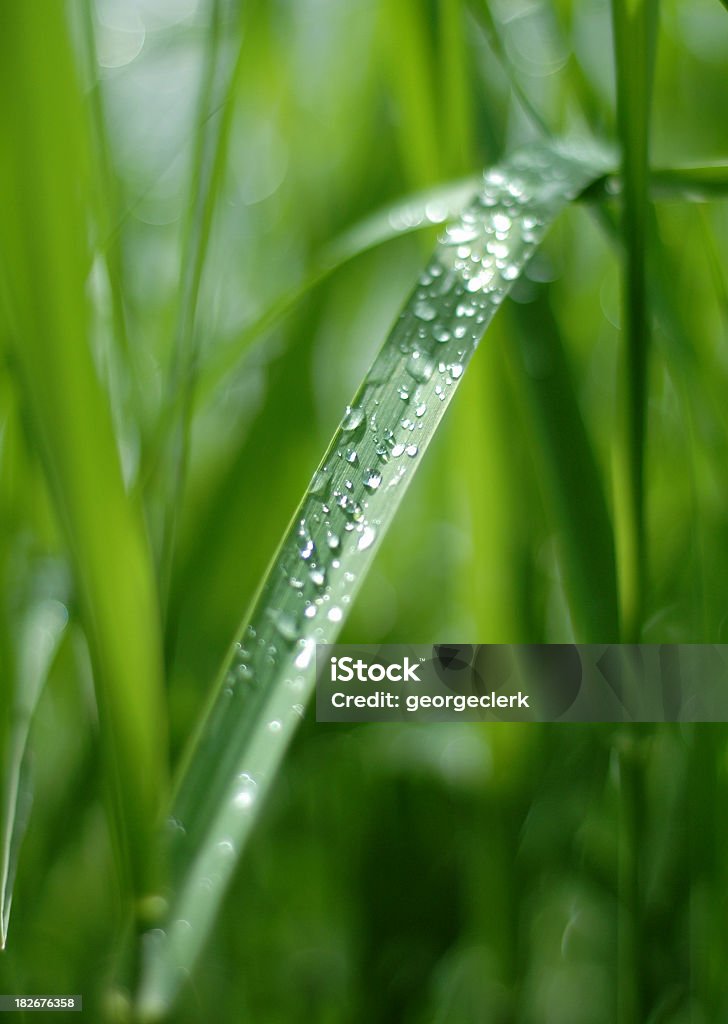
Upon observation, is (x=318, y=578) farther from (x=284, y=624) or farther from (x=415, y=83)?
(x=415, y=83)

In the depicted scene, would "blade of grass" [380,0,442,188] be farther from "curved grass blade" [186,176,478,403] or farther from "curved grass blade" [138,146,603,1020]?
"curved grass blade" [138,146,603,1020]

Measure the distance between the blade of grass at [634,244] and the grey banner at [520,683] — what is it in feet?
0.17

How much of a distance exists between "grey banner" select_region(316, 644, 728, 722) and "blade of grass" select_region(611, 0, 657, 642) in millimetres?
50

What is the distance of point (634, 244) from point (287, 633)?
0.20 metres

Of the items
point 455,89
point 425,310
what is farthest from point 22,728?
point 455,89

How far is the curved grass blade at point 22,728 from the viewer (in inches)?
9.9

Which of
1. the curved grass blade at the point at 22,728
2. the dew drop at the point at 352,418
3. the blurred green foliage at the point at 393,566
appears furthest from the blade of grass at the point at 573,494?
the curved grass blade at the point at 22,728

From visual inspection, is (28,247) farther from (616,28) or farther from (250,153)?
(250,153)

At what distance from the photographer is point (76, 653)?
1.42 feet

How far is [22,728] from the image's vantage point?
31 centimetres

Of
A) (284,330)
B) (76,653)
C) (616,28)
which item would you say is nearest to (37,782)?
(76,653)

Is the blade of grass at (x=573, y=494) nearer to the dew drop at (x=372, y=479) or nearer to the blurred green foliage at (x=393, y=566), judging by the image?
the blurred green foliage at (x=393, y=566)

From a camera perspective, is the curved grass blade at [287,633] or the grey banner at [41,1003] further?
the grey banner at [41,1003]

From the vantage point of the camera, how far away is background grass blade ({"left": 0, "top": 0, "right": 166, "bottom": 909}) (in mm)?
197
